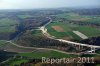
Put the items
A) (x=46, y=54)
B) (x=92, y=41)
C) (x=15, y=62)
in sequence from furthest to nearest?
(x=92, y=41)
(x=46, y=54)
(x=15, y=62)

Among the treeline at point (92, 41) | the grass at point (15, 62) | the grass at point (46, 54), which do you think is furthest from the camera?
the treeline at point (92, 41)

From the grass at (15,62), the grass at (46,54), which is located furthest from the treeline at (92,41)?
the grass at (15,62)

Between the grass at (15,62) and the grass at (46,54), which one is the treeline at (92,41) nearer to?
the grass at (46,54)

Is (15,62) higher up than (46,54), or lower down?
higher up

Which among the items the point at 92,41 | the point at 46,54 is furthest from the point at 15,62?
the point at 92,41

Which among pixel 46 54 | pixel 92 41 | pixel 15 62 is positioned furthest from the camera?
pixel 92 41

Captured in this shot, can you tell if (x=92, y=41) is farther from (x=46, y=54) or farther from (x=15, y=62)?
(x=15, y=62)

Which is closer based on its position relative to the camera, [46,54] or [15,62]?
[15,62]

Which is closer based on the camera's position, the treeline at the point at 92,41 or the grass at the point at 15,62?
the grass at the point at 15,62

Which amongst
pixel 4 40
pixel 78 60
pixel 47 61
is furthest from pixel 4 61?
pixel 4 40

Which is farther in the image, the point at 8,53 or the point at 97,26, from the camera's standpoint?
the point at 97,26

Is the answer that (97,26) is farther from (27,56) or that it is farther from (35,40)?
(27,56)
